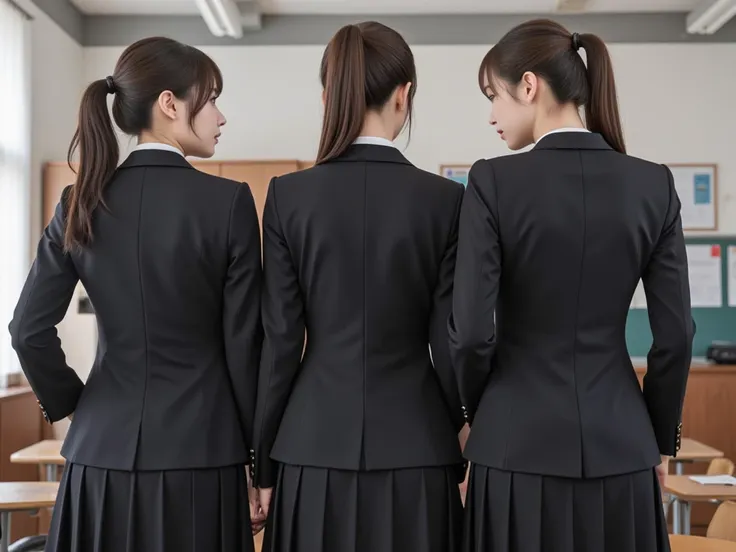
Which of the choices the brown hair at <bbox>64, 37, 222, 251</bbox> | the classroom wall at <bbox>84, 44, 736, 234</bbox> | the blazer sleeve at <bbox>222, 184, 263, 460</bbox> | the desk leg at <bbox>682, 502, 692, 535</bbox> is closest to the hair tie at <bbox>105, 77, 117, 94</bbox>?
the brown hair at <bbox>64, 37, 222, 251</bbox>

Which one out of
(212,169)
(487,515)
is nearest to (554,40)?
(487,515)

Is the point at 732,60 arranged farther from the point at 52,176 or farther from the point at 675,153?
the point at 52,176

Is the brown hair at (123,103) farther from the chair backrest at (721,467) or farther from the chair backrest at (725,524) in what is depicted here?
the chair backrest at (721,467)

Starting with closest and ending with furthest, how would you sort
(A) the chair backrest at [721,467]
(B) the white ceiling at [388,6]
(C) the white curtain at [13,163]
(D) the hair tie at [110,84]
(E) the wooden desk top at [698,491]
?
(D) the hair tie at [110,84]
(E) the wooden desk top at [698,491]
(A) the chair backrest at [721,467]
(C) the white curtain at [13,163]
(B) the white ceiling at [388,6]

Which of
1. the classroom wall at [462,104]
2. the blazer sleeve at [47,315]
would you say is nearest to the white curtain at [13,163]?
the classroom wall at [462,104]

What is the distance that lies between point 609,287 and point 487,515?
515 mm

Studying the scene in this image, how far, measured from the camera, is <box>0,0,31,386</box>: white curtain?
473 centimetres

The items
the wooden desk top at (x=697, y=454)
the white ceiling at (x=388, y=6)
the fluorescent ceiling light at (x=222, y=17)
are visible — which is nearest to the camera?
the wooden desk top at (x=697, y=454)

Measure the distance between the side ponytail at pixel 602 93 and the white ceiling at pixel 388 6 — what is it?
14.2ft

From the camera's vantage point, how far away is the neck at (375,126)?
172cm

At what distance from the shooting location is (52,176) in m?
5.25

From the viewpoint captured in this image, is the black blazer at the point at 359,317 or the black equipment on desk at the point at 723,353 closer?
the black blazer at the point at 359,317

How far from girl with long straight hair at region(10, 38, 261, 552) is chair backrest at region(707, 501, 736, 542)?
1.63 m

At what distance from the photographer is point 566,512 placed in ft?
5.22
